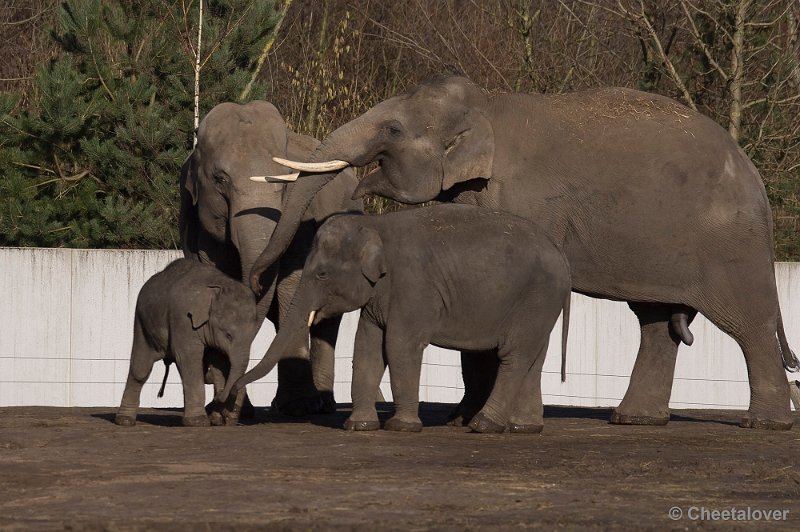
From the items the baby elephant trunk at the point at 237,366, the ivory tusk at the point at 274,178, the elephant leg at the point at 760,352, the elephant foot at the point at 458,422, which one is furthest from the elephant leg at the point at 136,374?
the elephant leg at the point at 760,352

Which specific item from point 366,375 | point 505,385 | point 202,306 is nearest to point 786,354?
point 505,385

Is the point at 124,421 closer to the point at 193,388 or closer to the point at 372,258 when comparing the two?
the point at 193,388

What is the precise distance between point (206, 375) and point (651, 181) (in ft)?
11.0

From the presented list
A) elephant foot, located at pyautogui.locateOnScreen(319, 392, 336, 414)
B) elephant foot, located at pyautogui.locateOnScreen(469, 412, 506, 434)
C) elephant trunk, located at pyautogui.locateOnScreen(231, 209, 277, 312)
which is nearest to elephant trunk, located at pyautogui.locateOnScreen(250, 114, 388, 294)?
elephant trunk, located at pyautogui.locateOnScreen(231, 209, 277, 312)

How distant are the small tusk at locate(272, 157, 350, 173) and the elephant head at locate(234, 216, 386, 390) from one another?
1.81 feet

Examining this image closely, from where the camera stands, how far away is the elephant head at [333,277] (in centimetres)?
1120

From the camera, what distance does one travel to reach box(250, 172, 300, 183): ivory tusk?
39.6 feet

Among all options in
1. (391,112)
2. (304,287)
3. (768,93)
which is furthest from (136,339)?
(768,93)

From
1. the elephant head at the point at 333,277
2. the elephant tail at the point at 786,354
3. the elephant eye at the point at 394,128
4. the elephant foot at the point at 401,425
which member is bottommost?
the elephant foot at the point at 401,425

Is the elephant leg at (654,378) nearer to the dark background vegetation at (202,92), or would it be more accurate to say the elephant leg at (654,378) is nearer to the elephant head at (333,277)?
the elephant head at (333,277)

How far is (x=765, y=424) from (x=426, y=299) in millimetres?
2868

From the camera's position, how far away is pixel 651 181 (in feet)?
39.8

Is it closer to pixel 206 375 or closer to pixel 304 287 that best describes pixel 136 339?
pixel 206 375

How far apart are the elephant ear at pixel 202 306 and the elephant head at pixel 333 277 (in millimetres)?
459
